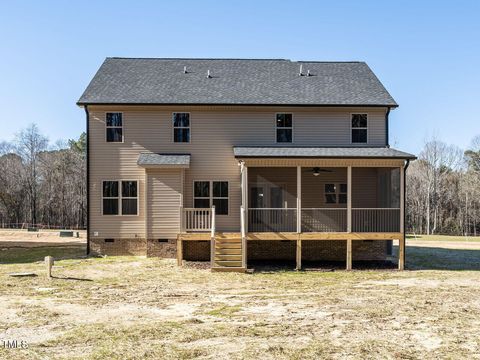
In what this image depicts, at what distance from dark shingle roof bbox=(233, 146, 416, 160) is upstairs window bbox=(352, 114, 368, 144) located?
2.55 ft

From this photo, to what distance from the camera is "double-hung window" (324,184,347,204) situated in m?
20.2

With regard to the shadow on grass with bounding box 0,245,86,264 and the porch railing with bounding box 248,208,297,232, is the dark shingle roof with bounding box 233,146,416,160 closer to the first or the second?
the porch railing with bounding box 248,208,297,232

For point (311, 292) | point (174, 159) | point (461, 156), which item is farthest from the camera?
point (461, 156)

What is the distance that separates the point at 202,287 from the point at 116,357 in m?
6.39

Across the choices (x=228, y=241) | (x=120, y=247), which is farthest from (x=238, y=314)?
(x=120, y=247)

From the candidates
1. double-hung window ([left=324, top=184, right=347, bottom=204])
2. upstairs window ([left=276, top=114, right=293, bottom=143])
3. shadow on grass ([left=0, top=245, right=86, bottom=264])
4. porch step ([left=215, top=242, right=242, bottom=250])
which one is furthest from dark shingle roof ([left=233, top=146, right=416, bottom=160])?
shadow on grass ([left=0, top=245, right=86, bottom=264])

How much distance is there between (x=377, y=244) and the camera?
2005cm

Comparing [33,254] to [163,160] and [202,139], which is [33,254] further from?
[202,139]

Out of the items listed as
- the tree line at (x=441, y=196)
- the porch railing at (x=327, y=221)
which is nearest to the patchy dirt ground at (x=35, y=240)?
the porch railing at (x=327, y=221)

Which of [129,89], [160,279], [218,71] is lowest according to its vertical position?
[160,279]

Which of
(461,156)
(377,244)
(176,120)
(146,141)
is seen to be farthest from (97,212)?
(461,156)

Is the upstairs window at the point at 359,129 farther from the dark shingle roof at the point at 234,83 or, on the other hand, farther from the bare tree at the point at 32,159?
the bare tree at the point at 32,159

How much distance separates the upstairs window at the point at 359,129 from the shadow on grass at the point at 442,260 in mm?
5833

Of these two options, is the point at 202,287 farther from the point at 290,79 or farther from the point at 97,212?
the point at 290,79
